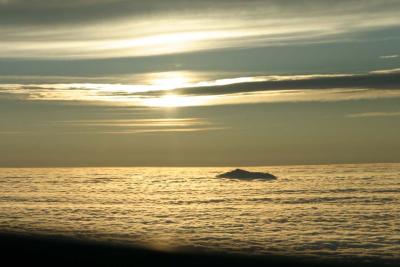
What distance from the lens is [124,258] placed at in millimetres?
31000

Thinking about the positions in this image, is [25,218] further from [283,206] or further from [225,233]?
[283,206]

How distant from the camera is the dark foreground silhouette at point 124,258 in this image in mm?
29906

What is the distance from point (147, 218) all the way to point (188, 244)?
14335 millimetres

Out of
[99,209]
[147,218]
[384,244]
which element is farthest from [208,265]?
[99,209]

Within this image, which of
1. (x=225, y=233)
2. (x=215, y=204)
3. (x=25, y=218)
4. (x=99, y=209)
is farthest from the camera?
(x=215, y=204)

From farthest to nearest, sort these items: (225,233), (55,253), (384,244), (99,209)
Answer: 1. (99,209)
2. (225,233)
3. (384,244)
4. (55,253)

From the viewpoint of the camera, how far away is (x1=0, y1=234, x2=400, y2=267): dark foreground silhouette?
29906 millimetres

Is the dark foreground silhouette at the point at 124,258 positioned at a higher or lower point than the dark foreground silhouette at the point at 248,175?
lower

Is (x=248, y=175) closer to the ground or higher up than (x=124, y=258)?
higher up

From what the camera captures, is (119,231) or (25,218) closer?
(119,231)

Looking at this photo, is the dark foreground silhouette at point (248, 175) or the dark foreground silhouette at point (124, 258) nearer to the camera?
the dark foreground silhouette at point (124, 258)

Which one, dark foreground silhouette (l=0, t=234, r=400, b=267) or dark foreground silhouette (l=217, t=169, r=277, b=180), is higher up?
dark foreground silhouette (l=217, t=169, r=277, b=180)

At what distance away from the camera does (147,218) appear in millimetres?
50562

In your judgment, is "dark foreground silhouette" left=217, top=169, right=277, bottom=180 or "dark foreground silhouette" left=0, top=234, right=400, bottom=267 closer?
"dark foreground silhouette" left=0, top=234, right=400, bottom=267
